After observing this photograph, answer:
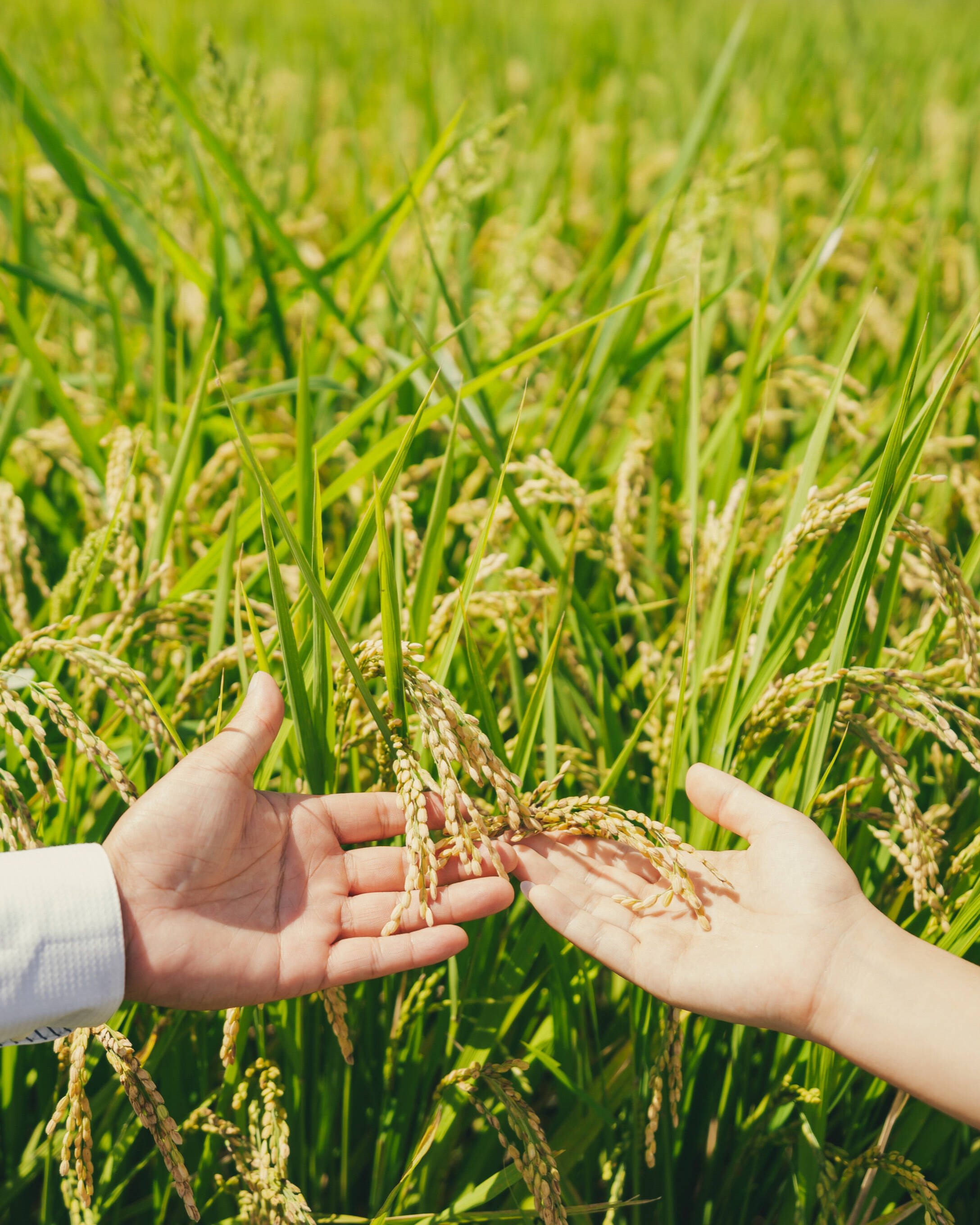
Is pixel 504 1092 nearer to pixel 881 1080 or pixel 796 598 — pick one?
pixel 881 1080

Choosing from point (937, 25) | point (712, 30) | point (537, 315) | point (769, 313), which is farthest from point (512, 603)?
point (937, 25)

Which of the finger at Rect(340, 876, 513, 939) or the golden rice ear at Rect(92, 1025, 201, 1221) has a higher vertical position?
the finger at Rect(340, 876, 513, 939)

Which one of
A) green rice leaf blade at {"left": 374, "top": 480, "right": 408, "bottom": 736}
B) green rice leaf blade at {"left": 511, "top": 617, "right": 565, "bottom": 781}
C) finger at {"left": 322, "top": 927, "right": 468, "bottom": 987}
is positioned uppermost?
green rice leaf blade at {"left": 374, "top": 480, "right": 408, "bottom": 736}

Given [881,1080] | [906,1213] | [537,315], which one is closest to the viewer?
[906,1213]

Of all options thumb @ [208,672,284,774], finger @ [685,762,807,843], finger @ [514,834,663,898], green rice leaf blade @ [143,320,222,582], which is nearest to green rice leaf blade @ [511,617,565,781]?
finger @ [514,834,663,898]

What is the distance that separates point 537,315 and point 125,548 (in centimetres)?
Answer: 127

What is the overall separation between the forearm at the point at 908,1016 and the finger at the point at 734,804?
0.80 feet

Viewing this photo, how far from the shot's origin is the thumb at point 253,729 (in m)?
1.29

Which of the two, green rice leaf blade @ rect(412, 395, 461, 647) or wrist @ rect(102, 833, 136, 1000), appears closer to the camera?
wrist @ rect(102, 833, 136, 1000)

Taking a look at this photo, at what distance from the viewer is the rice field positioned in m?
1.33

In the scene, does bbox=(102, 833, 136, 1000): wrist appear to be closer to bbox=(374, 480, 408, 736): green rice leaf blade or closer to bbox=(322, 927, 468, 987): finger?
bbox=(322, 927, 468, 987): finger

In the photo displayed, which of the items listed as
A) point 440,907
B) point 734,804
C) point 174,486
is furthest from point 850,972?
point 174,486

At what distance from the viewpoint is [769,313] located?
→ 10.0ft

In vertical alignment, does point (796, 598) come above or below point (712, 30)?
below
